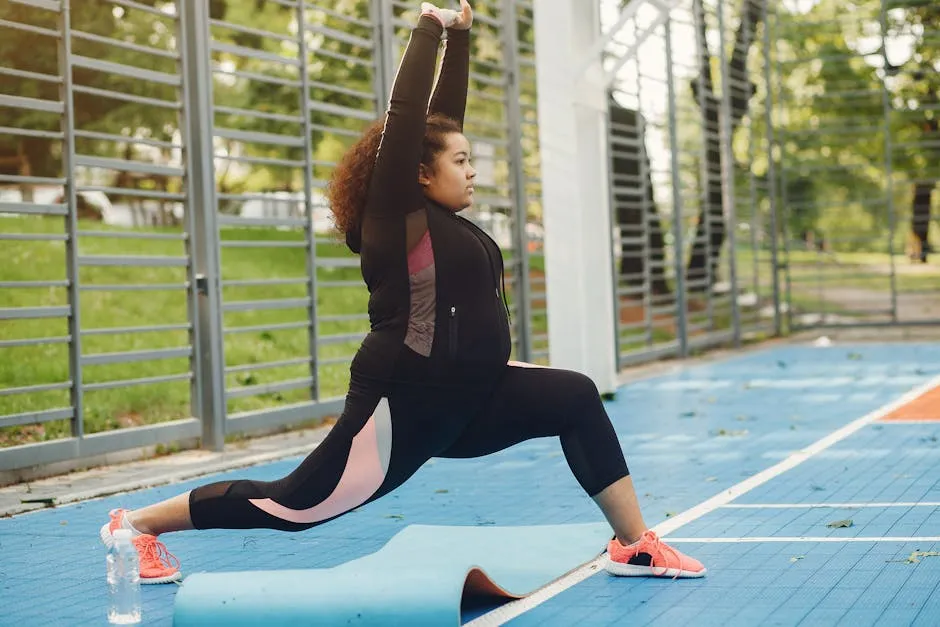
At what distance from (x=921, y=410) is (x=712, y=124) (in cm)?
902

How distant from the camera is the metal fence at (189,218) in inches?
344

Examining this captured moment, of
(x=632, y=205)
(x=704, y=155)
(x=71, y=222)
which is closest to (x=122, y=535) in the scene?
(x=71, y=222)

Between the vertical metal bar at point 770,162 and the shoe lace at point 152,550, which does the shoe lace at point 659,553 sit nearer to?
the shoe lace at point 152,550

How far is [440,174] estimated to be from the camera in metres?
4.82

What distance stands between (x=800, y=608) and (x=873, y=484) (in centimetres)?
272

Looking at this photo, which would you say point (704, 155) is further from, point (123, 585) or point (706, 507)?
point (123, 585)

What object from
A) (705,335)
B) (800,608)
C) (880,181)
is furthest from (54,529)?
(880,181)

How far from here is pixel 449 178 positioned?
4.80 meters

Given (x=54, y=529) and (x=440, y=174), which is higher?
(x=440, y=174)

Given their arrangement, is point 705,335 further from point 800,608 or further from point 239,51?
point 800,608

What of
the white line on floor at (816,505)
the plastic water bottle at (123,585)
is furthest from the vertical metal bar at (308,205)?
the plastic water bottle at (123,585)

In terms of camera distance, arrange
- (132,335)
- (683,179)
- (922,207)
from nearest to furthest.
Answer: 1. (132,335)
2. (683,179)
3. (922,207)

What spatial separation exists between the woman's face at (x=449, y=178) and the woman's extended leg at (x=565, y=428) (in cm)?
65

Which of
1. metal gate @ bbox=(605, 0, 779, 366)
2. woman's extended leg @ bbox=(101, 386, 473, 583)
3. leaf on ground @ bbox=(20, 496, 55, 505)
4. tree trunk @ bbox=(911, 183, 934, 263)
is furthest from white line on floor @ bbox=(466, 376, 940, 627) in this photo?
tree trunk @ bbox=(911, 183, 934, 263)
